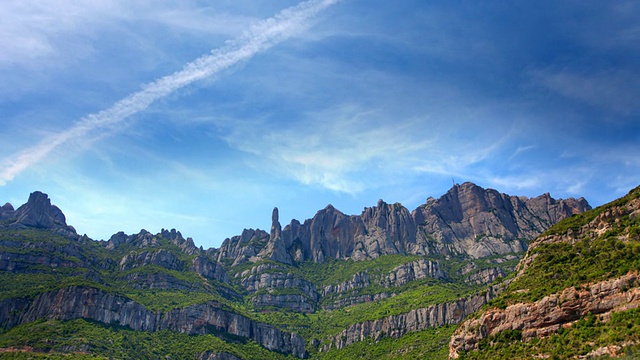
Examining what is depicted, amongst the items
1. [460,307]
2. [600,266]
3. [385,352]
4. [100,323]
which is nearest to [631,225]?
[600,266]

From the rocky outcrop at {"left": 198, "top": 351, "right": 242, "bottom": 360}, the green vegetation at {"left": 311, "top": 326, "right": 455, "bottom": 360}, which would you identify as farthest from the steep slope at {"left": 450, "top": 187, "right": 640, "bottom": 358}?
the rocky outcrop at {"left": 198, "top": 351, "right": 242, "bottom": 360}

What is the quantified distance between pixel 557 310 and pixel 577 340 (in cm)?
738

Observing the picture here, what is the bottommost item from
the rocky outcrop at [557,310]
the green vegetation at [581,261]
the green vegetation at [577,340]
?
the green vegetation at [577,340]

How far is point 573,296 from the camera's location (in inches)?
2894

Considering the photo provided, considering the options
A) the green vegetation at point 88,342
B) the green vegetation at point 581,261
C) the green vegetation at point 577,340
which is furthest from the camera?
the green vegetation at point 88,342

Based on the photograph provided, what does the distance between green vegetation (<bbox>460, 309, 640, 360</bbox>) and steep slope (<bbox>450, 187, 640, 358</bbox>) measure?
0.12 meters

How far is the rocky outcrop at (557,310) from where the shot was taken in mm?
67375

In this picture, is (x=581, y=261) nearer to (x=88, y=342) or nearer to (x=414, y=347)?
(x=414, y=347)

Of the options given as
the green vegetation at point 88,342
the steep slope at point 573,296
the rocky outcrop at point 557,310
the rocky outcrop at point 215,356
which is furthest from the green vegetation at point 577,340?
the rocky outcrop at point 215,356

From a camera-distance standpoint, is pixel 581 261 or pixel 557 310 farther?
pixel 581 261

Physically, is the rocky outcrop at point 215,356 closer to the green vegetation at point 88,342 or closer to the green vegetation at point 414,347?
the green vegetation at point 88,342

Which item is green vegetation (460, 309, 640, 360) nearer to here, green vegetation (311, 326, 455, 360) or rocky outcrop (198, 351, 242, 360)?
green vegetation (311, 326, 455, 360)

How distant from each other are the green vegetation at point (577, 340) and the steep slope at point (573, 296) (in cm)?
12

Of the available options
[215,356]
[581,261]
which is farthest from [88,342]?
[581,261]
